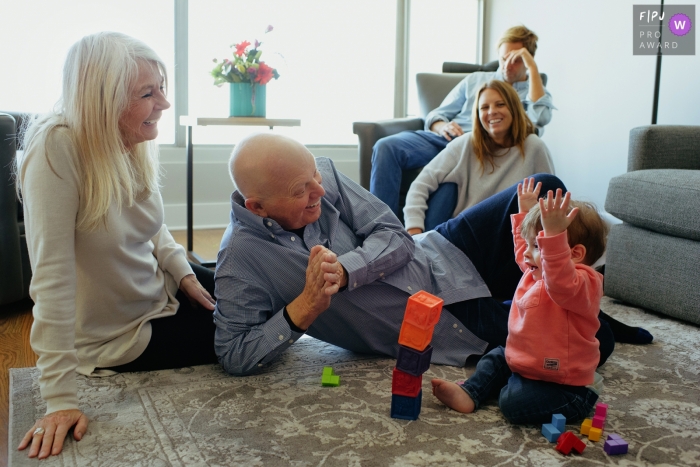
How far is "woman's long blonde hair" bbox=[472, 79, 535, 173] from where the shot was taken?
2.48 meters

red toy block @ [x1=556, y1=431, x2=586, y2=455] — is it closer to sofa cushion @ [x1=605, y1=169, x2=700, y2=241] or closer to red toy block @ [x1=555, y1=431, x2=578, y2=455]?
red toy block @ [x1=555, y1=431, x2=578, y2=455]

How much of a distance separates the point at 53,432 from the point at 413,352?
28.2 inches

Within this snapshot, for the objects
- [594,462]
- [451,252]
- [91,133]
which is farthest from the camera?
[451,252]

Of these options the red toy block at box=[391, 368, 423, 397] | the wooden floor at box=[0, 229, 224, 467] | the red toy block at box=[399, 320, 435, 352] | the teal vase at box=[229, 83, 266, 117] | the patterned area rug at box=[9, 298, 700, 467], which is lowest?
the wooden floor at box=[0, 229, 224, 467]

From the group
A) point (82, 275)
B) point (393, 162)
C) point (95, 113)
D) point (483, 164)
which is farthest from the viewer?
point (393, 162)

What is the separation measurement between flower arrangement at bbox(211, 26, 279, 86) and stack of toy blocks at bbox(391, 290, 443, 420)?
208 cm

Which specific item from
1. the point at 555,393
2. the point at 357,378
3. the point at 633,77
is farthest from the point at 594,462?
the point at 633,77

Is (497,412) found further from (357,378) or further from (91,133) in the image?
(91,133)

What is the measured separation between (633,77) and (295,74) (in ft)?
7.11

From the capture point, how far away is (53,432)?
50.3 inches

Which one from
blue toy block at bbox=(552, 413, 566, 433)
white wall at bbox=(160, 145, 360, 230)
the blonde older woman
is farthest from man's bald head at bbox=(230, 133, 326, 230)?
white wall at bbox=(160, 145, 360, 230)

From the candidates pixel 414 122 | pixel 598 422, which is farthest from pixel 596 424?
pixel 414 122

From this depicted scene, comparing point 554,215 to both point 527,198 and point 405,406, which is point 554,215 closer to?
point 527,198

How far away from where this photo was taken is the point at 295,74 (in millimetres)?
4586
